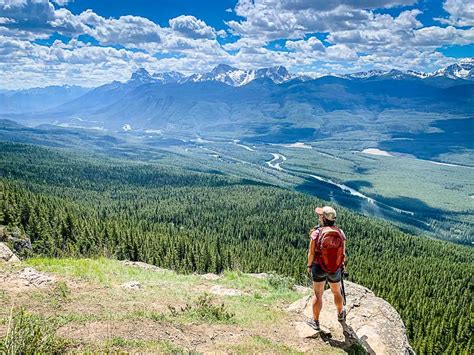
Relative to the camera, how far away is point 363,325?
22109mm

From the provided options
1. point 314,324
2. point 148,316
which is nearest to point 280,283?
point 314,324

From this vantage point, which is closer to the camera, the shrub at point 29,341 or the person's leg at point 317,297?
the shrub at point 29,341

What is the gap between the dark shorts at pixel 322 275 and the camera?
19875 mm

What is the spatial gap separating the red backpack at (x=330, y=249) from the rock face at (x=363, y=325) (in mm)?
3964

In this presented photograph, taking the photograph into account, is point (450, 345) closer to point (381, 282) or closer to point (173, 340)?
point (381, 282)

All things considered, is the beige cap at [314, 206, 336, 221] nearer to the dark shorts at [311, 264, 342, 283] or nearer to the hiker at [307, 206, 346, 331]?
the hiker at [307, 206, 346, 331]

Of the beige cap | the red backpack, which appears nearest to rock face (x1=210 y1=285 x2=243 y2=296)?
the red backpack

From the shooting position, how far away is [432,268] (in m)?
151

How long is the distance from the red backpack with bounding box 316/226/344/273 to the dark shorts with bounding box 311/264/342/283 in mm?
247

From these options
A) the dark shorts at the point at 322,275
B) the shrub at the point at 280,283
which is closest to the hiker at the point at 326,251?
the dark shorts at the point at 322,275

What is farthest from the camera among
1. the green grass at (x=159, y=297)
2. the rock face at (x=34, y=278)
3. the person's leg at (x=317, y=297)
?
the rock face at (x=34, y=278)

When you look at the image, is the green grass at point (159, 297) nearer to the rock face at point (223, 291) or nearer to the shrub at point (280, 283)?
the shrub at point (280, 283)

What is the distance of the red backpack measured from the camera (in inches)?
746

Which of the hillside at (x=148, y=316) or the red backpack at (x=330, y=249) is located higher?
the red backpack at (x=330, y=249)
